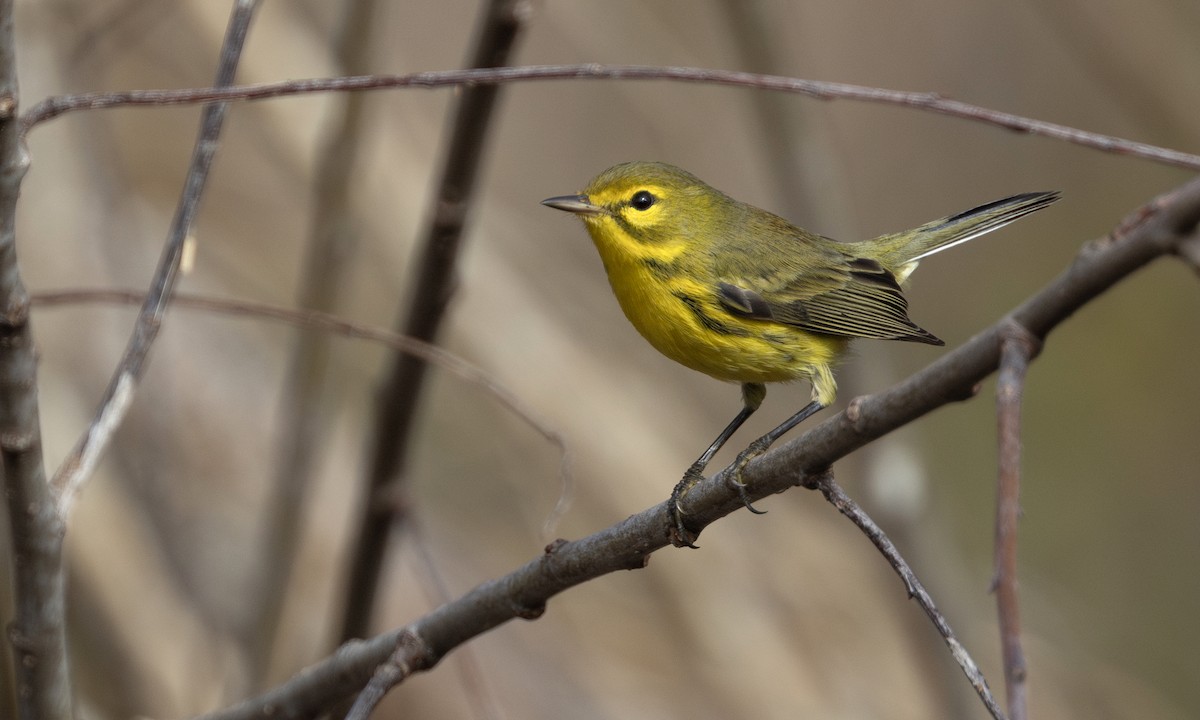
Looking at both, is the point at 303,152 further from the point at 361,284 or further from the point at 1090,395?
the point at 1090,395

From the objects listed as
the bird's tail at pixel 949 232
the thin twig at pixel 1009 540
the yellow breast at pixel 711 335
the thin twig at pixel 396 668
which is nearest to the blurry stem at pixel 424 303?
the yellow breast at pixel 711 335

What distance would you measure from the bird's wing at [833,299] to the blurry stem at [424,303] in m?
0.84

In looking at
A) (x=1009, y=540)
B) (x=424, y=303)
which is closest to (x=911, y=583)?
(x=1009, y=540)

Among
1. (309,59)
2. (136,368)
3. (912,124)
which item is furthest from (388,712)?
(912,124)

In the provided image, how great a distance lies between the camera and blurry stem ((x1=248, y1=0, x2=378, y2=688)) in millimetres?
3146

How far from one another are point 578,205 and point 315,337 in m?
0.92

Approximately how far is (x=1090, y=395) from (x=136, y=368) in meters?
7.06

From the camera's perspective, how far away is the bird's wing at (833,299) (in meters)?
2.99

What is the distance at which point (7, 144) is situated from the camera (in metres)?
1.41

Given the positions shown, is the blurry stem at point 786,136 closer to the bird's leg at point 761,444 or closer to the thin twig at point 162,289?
the bird's leg at point 761,444

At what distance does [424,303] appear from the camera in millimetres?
2613

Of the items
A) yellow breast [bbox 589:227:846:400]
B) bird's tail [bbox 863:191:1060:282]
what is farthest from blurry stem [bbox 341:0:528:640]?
bird's tail [bbox 863:191:1060:282]

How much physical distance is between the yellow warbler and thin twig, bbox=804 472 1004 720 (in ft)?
3.52

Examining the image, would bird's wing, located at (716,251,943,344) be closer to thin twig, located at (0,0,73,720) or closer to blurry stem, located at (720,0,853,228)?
blurry stem, located at (720,0,853,228)
